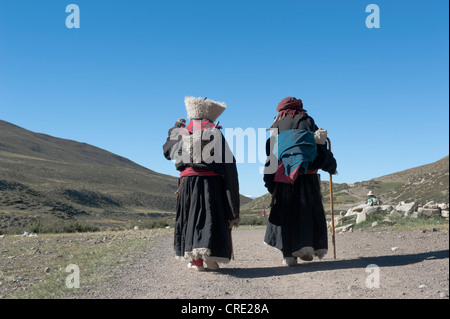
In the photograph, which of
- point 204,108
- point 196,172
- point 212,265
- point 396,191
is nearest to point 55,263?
point 212,265

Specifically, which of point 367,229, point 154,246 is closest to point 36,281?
point 154,246

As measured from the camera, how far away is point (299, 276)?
6.62 metres

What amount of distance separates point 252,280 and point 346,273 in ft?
4.61

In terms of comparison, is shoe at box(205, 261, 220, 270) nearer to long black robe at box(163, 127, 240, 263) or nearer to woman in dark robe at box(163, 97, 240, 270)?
woman in dark robe at box(163, 97, 240, 270)

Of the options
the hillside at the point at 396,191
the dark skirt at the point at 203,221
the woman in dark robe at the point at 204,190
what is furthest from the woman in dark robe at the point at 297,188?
the hillside at the point at 396,191

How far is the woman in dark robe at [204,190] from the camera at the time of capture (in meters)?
7.15

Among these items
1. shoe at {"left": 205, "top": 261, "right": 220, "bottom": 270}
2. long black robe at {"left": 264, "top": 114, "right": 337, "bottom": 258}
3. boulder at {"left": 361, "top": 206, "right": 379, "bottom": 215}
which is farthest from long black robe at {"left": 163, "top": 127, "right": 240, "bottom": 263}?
boulder at {"left": 361, "top": 206, "right": 379, "bottom": 215}

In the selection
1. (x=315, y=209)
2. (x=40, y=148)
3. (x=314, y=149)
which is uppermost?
(x=40, y=148)

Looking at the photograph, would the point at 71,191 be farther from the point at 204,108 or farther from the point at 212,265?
the point at 212,265

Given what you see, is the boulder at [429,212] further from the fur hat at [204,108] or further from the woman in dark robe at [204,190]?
the fur hat at [204,108]

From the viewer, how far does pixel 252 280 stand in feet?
21.5

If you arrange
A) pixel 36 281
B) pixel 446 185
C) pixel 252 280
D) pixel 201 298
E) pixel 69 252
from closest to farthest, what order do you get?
pixel 201 298, pixel 252 280, pixel 36 281, pixel 69 252, pixel 446 185

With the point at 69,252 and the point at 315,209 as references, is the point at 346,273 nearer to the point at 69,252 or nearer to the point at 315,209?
the point at 315,209

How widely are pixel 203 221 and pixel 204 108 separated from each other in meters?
1.87
